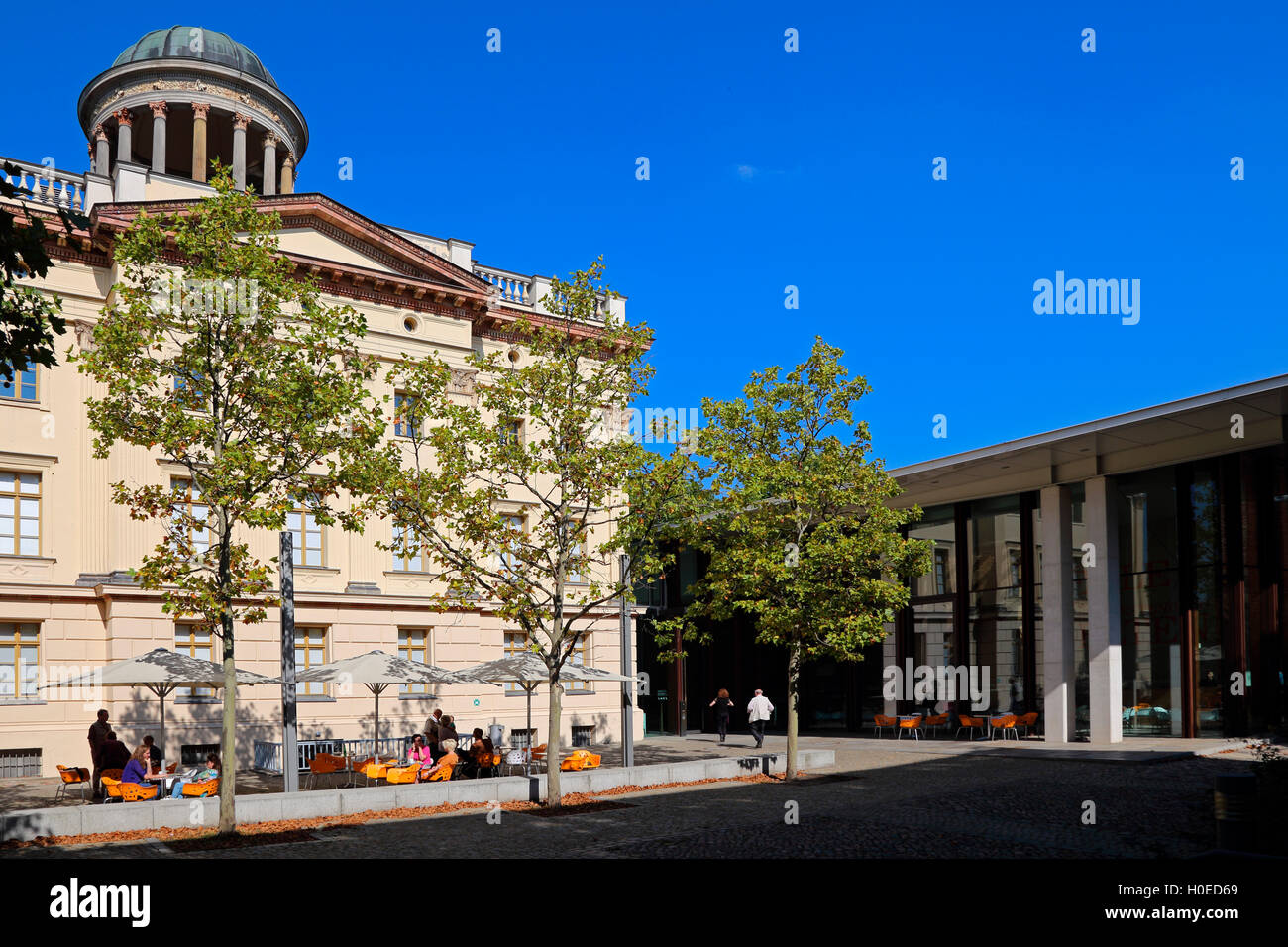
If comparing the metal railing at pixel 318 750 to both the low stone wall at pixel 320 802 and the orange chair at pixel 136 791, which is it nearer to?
the low stone wall at pixel 320 802

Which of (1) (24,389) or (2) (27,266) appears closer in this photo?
(2) (27,266)

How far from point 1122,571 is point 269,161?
29.1 m

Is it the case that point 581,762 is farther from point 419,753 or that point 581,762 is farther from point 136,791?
point 136,791

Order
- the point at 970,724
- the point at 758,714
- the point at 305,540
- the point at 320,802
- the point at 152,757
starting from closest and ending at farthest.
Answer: the point at 320,802, the point at 152,757, the point at 305,540, the point at 970,724, the point at 758,714

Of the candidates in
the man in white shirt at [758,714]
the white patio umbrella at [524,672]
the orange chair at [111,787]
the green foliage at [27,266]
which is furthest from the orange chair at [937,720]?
the green foliage at [27,266]

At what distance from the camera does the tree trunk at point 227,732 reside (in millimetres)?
15812

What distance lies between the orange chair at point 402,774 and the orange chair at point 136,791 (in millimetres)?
3967

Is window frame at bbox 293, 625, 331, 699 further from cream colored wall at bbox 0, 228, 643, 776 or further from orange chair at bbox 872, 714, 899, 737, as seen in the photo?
orange chair at bbox 872, 714, 899, 737

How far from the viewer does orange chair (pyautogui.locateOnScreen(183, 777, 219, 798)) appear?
18.3m

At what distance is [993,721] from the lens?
100ft

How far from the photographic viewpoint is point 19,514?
87.2ft

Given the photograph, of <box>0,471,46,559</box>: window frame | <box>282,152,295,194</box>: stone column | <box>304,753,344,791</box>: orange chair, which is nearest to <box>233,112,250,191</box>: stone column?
<box>282,152,295,194</box>: stone column

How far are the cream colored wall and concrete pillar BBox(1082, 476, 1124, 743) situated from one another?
17.7 meters

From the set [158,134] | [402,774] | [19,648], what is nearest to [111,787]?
[402,774]
